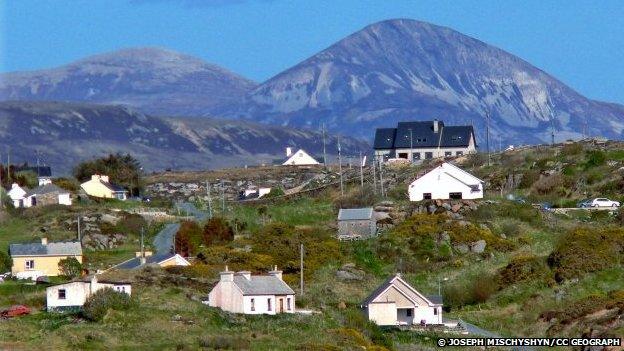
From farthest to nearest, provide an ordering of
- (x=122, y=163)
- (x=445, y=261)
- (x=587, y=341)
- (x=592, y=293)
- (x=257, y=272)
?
1. (x=122, y=163)
2. (x=445, y=261)
3. (x=257, y=272)
4. (x=592, y=293)
5. (x=587, y=341)

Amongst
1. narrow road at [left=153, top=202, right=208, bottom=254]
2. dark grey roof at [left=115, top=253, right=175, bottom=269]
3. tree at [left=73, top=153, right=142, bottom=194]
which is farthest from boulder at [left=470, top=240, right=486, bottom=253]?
tree at [left=73, top=153, right=142, bottom=194]

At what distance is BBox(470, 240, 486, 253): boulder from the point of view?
7408 cm

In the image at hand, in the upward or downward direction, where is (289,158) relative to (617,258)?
upward

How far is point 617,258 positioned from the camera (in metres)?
66.9

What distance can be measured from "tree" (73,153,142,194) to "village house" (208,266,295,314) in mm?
53924

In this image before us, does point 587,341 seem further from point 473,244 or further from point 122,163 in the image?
point 122,163

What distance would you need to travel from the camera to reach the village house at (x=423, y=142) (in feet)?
405

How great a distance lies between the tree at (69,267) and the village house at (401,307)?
1541cm

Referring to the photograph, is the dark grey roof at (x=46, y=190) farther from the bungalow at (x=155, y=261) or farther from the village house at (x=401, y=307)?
the village house at (x=401, y=307)

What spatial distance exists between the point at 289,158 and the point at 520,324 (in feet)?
281

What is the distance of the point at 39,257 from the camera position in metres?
71.3

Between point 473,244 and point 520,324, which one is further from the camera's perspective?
point 473,244

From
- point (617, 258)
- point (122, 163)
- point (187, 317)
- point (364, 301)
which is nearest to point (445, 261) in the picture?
point (617, 258)

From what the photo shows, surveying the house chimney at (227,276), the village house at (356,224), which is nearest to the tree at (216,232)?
the village house at (356,224)
